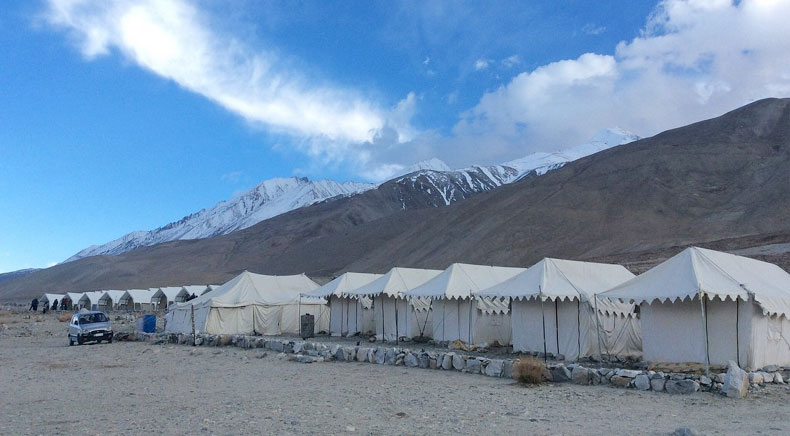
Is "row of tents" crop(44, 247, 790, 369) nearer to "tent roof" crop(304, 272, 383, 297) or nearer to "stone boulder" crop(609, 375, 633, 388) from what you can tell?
"tent roof" crop(304, 272, 383, 297)

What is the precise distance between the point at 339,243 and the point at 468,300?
290ft

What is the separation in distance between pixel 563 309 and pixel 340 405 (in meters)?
10.2

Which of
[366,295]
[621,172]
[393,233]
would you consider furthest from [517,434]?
[393,233]

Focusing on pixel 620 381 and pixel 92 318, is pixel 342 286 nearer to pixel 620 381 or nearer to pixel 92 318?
pixel 92 318

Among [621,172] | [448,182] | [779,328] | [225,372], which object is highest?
[448,182]

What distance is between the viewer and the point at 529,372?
45.5ft

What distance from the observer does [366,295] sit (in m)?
27.8

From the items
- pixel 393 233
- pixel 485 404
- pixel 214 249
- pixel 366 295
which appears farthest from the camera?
pixel 214 249

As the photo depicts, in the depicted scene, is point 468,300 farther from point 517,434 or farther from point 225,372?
point 517,434

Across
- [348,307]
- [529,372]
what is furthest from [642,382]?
[348,307]

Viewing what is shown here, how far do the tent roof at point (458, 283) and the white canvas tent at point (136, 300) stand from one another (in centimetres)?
→ 4965

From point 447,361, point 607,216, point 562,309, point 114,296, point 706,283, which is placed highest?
point 607,216

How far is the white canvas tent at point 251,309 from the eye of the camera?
3052cm

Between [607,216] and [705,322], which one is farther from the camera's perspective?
[607,216]
